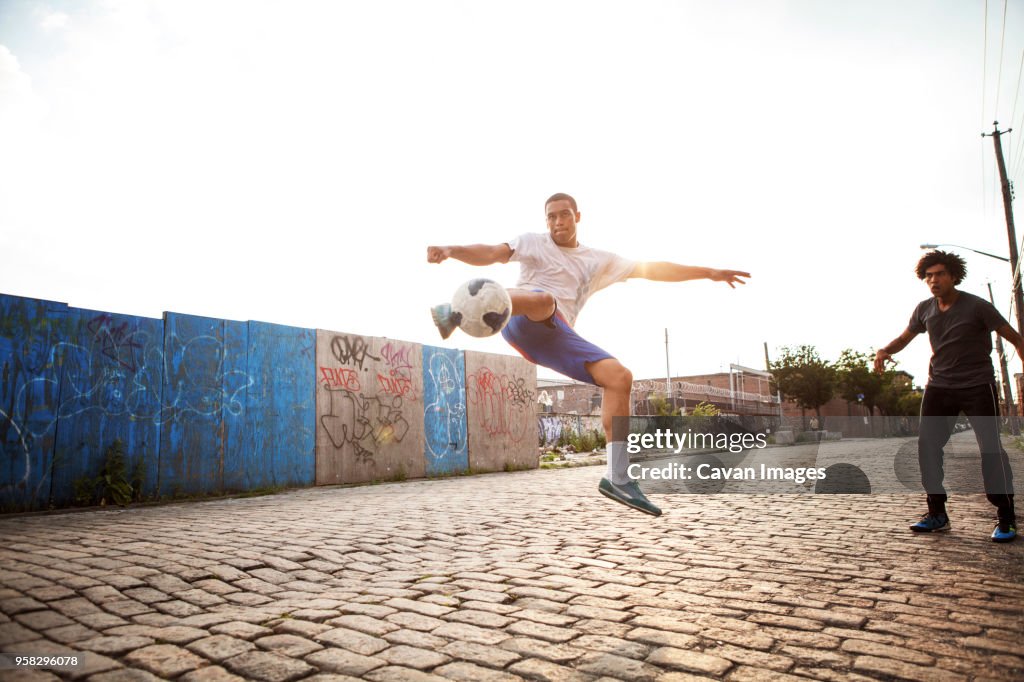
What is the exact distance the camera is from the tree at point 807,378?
4244 centimetres

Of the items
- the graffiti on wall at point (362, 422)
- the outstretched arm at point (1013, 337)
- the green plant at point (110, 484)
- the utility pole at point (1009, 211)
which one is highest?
the utility pole at point (1009, 211)

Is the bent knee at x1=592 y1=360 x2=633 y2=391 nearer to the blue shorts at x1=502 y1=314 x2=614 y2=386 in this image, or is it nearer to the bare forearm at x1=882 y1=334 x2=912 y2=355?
the blue shorts at x1=502 y1=314 x2=614 y2=386

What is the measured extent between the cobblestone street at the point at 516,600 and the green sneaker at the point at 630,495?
0.40 m

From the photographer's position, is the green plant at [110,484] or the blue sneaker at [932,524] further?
the green plant at [110,484]

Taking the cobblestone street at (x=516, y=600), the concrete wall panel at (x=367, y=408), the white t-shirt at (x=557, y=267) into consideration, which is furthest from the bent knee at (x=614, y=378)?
the concrete wall panel at (x=367, y=408)

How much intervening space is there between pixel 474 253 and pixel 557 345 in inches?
32.3

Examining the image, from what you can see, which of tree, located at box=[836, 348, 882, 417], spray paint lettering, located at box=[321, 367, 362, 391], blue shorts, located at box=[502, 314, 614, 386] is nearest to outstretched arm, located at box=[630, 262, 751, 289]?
blue shorts, located at box=[502, 314, 614, 386]

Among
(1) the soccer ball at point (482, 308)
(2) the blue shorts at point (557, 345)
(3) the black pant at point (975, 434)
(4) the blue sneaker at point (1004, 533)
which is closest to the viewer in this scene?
(1) the soccer ball at point (482, 308)

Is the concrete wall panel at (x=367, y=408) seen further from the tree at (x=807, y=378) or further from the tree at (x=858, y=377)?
the tree at (x=858, y=377)

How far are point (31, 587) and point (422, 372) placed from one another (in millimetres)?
9979

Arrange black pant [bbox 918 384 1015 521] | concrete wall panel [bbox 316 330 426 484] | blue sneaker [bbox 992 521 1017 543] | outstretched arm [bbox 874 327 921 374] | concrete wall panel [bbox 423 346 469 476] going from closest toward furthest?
blue sneaker [bbox 992 521 1017 543] < black pant [bbox 918 384 1015 521] < outstretched arm [bbox 874 327 921 374] < concrete wall panel [bbox 316 330 426 484] < concrete wall panel [bbox 423 346 469 476]

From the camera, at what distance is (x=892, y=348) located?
216 inches

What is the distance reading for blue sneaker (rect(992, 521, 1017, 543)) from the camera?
4492mm

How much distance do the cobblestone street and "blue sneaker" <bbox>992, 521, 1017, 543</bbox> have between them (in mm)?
84
